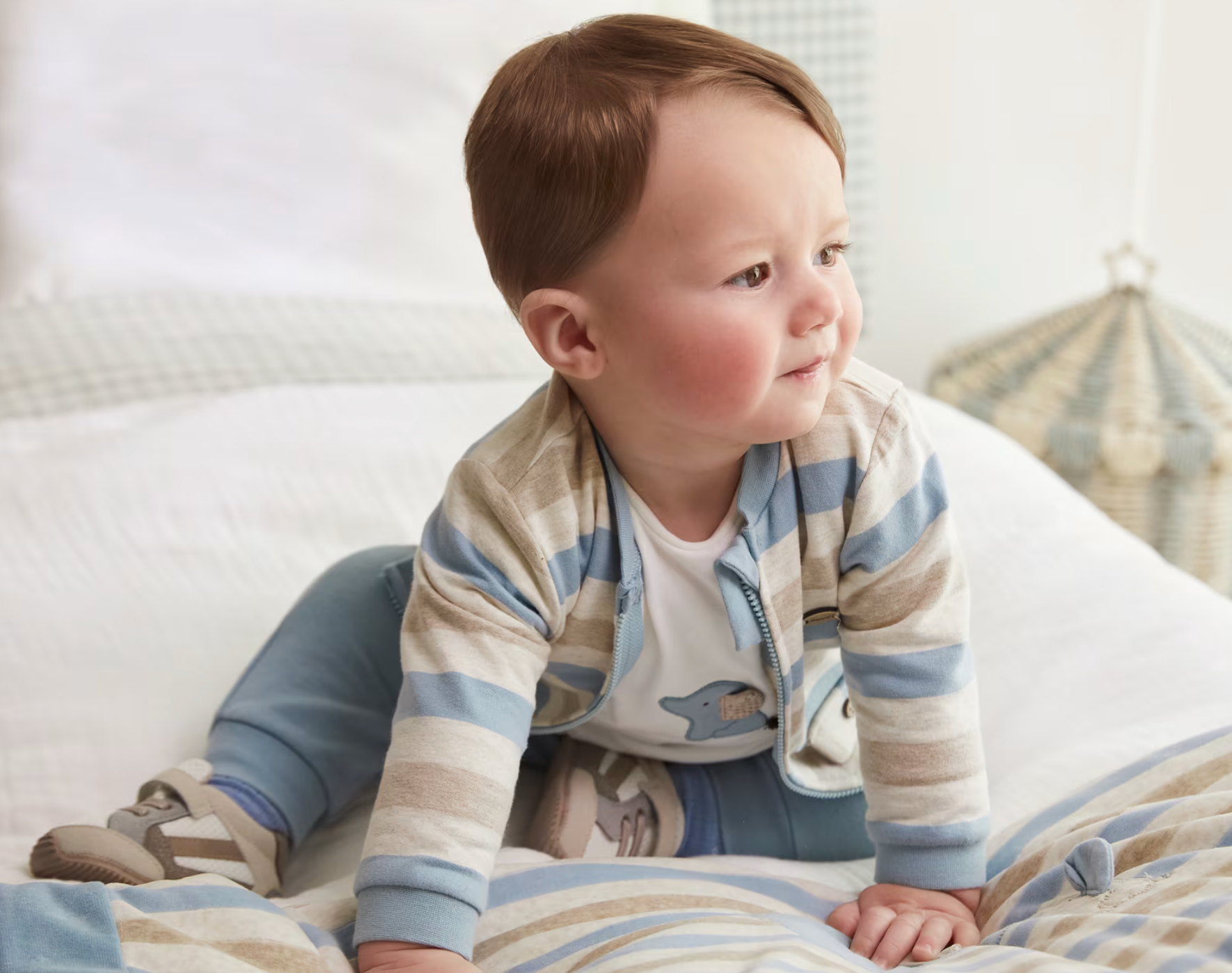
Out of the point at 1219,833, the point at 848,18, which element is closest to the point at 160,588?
the point at 1219,833

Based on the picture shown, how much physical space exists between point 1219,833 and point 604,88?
1.67ft

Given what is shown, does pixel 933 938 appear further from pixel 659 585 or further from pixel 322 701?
pixel 322 701

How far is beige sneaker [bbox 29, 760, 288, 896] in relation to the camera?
0.77 meters

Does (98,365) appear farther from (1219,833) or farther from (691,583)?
(1219,833)

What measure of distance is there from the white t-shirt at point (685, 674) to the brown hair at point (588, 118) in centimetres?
19

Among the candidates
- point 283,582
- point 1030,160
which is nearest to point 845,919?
point 283,582

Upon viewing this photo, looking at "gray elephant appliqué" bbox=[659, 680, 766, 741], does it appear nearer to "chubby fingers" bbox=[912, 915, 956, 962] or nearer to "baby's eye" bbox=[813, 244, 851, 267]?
"chubby fingers" bbox=[912, 915, 956, 962]

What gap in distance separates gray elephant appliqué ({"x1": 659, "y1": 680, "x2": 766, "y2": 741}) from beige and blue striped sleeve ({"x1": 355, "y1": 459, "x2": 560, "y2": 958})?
0.11 metres

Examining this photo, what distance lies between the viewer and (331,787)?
3.05 ft

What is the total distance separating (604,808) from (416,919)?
0.21m

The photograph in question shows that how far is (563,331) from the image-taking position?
779 millimetres

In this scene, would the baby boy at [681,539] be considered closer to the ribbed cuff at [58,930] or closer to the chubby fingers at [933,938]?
the chubby fingers at [933,938]

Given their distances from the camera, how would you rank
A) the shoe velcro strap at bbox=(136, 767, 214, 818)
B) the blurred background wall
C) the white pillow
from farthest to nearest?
1. the blurred background wall
2. the white pillow
3. the shoe velcro strap at bbox=(136, 767, 214, 818)

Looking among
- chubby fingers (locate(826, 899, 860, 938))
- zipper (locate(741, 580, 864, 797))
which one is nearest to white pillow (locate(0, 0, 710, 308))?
zipper (locate(741, 580, 864, 797))
